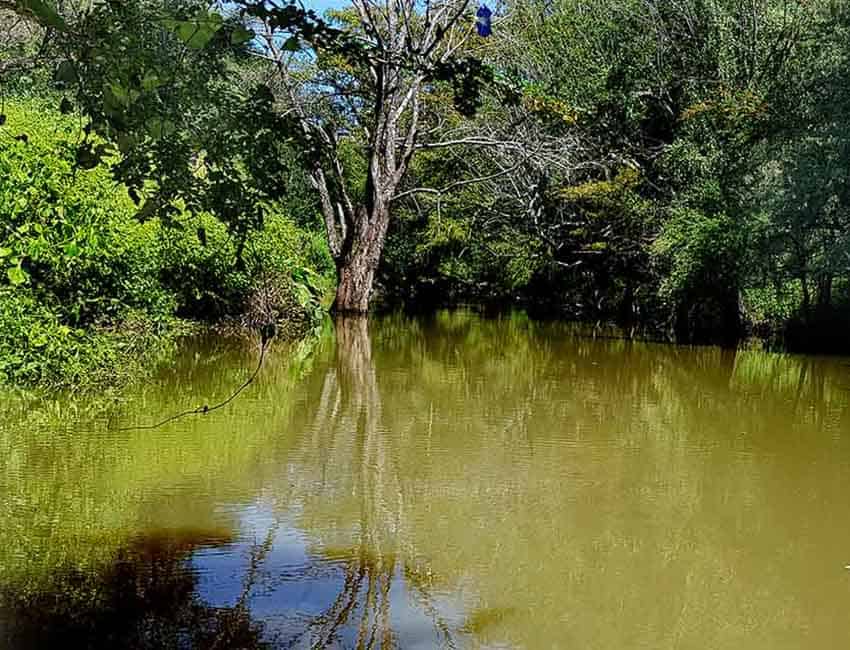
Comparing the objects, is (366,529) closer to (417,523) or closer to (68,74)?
(417,523)

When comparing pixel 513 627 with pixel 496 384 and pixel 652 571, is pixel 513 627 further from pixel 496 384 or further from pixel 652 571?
pixel 496 384

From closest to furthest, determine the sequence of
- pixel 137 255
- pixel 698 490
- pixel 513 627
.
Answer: pixel 513 627 < pixel 698 490 < pixel 137 255

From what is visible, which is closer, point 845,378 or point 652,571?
point 652,571

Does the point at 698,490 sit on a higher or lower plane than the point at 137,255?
lower

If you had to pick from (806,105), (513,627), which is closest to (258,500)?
(513,627)

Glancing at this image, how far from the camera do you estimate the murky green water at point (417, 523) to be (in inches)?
160

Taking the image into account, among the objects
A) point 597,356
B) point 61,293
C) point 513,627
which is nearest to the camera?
point 513,627

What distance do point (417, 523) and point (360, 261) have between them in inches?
721

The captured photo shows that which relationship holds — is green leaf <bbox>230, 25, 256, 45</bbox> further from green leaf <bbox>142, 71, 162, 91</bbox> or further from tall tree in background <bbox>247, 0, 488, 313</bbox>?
tall tree in background <bbox>247, 0, 488, 313</bbox>

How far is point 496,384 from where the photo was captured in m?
12.2

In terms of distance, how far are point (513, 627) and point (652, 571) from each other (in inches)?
45.1

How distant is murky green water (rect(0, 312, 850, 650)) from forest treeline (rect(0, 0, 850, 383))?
5.09ft

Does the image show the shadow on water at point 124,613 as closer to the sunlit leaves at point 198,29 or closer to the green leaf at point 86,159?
the green leaf at point 86,159

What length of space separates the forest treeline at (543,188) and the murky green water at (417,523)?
5.09ft
